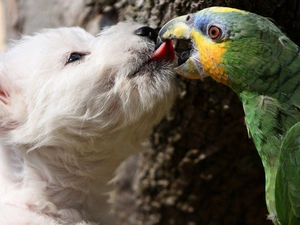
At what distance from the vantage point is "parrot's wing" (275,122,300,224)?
167 cm

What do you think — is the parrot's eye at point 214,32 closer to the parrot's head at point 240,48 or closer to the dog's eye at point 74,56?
the parrot's head at point 240,48

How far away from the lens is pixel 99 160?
209 centimetres

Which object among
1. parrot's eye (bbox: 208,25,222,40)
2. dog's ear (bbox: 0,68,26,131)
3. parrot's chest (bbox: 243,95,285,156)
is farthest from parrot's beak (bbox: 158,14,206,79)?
dog's ear (bbox: 0,68,26,131)

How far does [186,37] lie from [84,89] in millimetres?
438

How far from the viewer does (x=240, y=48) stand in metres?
1.66

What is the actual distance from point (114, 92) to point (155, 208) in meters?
1.14

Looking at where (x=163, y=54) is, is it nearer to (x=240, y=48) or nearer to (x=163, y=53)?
(x=163, y=53)

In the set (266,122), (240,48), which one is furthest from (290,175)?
(240,48)

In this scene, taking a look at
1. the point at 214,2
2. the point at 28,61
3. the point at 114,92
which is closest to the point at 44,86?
the point at 28,61

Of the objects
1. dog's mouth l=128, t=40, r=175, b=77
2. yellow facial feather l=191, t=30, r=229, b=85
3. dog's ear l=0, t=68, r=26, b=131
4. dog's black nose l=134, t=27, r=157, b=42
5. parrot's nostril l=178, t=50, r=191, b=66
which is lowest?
dog's ear l=0, t=68, r=26, b=131

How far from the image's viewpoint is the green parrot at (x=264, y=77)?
166 cm

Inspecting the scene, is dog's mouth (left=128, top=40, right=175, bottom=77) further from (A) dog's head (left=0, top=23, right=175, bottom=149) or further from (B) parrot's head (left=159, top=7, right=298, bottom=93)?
(B) parrot's head (left=159, top=7, right=298, bottom=93)

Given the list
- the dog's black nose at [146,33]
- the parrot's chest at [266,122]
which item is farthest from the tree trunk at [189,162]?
the parrot's chest at [266,122]

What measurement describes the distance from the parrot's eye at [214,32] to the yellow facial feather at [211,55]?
0.8 inches
